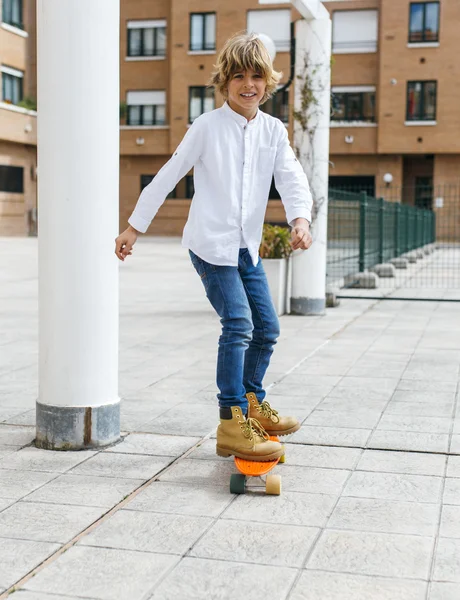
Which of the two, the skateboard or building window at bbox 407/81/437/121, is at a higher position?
building window at bbox 407/81/437/121

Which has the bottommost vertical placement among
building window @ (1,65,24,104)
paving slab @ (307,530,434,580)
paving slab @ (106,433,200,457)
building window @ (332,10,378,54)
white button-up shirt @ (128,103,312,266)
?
paving slab @ (106,433,200,457)

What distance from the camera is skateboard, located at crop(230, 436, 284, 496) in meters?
4.00

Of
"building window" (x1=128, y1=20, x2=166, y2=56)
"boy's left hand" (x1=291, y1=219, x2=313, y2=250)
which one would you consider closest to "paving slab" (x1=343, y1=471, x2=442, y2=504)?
"boy's left hand" (x1=291, y1=219, x2=313, y2=250)

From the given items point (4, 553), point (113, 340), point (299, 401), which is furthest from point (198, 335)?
point (4, 553)

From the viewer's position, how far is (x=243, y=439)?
4141 mm

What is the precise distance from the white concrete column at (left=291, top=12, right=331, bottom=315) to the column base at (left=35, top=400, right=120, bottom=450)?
21.7 feet

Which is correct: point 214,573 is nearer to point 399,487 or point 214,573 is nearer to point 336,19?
point 399,487

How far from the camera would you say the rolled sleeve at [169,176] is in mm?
4230

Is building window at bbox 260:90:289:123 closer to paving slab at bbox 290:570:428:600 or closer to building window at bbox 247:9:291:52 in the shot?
building window at bbox 247:9:291:52

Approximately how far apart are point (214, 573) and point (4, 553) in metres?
0.72

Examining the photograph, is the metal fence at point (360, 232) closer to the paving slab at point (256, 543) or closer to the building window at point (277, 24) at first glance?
the paving slab at point (256, 543)

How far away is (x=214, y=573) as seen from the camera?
10.2 ft

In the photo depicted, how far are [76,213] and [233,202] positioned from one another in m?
0.82

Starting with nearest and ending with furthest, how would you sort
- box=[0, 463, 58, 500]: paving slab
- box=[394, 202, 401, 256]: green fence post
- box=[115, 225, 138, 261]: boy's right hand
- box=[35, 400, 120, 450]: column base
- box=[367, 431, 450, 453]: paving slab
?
box=[0, 463, 58, 500]: paving slab, box=[115, 225, 138, 261]: boy's right hand, box=[35, 400, 120, 450]: column base, box=[367, 431, 450, 453]: paving slab, box=[394, 202, 401, 256]: green fence post
